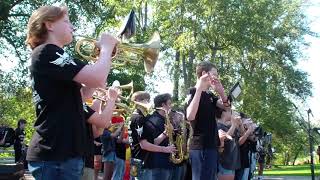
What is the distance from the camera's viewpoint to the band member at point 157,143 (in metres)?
7.10

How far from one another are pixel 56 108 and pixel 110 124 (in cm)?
292

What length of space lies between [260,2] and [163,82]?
8.44 metres

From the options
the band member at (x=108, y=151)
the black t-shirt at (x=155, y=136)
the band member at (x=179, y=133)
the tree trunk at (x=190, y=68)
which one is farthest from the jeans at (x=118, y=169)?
the tree trunk at (x=190, y=68)

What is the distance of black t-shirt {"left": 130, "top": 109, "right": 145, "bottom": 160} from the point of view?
7395mm

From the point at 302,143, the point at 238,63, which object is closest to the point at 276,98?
the point at 238,63

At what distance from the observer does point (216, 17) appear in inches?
1069

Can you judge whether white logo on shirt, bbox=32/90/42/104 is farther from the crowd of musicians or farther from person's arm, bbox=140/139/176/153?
person's arm, bbox=140/139/176/153

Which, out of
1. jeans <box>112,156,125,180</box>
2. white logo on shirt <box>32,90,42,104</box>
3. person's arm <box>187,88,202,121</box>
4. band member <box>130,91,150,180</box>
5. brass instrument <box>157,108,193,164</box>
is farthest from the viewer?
jeans <box>112,156,125,180</box>

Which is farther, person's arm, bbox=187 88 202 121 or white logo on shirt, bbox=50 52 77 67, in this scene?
person's arm, bbox=187 88 202 121

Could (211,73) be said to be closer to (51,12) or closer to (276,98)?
(51,12)

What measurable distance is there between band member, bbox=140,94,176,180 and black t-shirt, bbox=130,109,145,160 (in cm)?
9

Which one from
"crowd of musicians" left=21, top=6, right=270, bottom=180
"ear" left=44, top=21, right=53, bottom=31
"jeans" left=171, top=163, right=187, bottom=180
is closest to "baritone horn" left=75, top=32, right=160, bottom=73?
"crowd of musicians" left=21, top=6, right=270, bottom=180

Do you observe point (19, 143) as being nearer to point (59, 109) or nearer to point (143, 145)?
point (143, 145)

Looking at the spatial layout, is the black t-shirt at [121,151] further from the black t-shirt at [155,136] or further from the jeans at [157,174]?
the jeans at [157,174]
